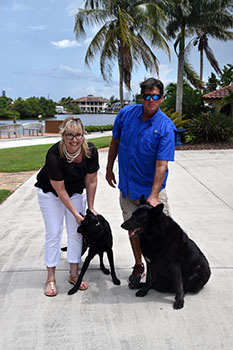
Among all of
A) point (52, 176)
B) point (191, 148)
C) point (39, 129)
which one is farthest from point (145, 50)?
point (52, 176)

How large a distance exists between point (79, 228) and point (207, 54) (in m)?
34.0

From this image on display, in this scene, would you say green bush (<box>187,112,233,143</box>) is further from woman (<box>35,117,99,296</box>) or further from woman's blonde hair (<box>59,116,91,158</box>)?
woman's blonde hair (<box>59,116,91,158</box>)

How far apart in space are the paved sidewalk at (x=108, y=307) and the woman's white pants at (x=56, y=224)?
359mm

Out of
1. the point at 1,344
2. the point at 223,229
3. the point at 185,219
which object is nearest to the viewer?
the point at 1,344

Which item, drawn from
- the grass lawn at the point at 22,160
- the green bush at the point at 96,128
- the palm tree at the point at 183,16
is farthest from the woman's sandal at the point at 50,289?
the green bush at the point at 96,128

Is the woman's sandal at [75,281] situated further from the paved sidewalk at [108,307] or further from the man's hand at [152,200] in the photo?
the man's hand at [152,200]

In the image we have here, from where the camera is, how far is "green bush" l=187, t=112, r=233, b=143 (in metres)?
14.0

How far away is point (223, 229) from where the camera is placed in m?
4.68

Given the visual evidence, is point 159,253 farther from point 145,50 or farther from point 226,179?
point 145,50

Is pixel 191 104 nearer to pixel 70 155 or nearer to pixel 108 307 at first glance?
pixel 70 155

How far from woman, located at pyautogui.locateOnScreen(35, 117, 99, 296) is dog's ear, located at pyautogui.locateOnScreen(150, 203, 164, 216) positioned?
0.73 m

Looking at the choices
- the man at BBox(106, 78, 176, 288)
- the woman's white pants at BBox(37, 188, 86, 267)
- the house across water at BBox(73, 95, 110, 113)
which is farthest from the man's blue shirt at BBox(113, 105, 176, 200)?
the house across water at BBox(73, 95, 110, 113)

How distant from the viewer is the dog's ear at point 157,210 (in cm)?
251

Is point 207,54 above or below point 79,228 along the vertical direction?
above
